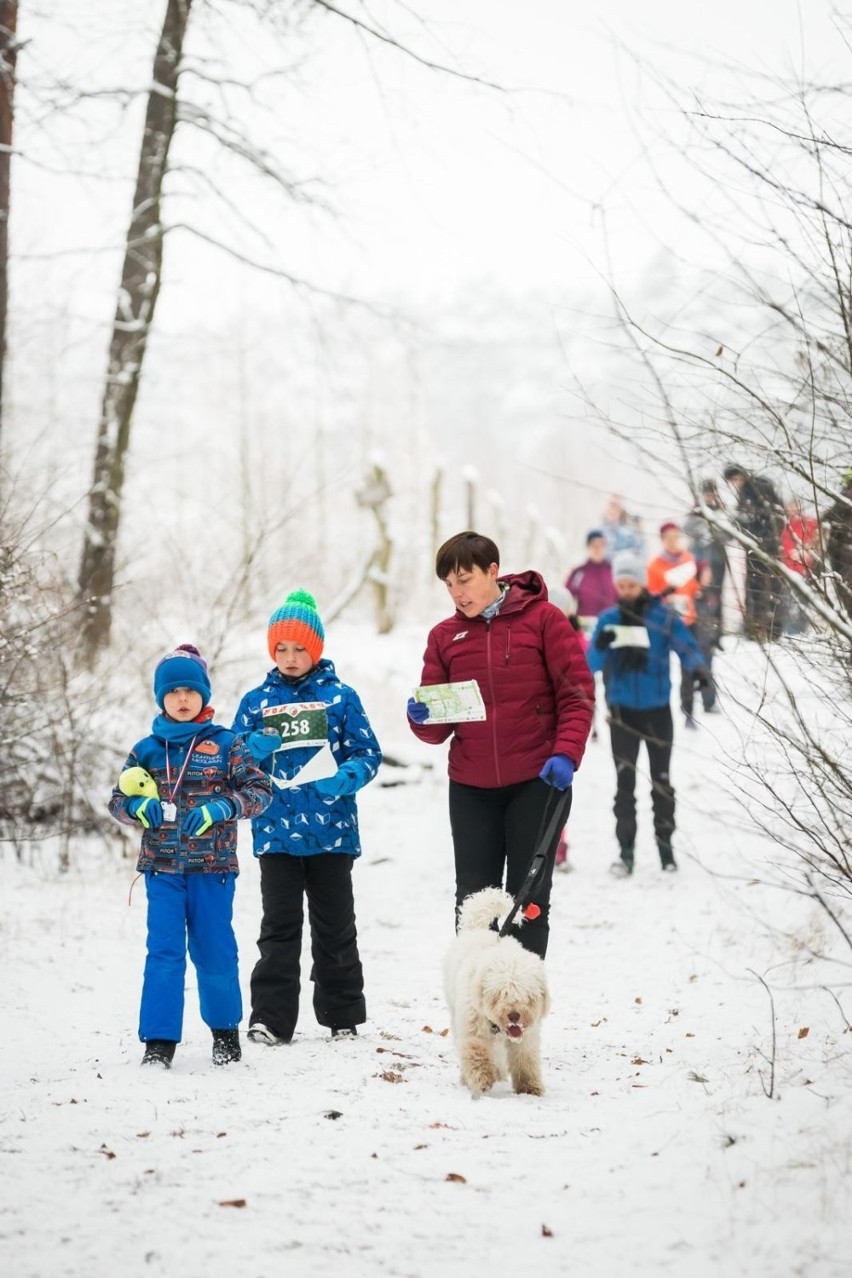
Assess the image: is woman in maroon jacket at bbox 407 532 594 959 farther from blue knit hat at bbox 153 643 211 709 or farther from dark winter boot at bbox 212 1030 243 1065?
dark winter boot at bbox 212 1030 243 1065

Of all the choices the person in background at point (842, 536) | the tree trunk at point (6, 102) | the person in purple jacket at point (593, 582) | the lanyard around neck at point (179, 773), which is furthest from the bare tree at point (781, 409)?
the person in purple jacket at point (593, 582)

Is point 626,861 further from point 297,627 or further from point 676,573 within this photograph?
point 297,627

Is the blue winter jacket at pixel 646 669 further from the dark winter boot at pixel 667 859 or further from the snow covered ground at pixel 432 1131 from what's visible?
the snow covered ground at pixel 432 1131

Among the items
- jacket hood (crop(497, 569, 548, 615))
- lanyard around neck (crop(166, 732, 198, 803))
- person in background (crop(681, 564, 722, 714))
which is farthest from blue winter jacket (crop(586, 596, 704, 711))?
lanyard around neck (crop(166, 732, 198, 803))

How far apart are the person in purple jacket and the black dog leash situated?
851cm

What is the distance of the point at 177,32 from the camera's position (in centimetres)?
1131

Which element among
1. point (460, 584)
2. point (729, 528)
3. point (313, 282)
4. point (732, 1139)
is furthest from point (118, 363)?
point (732, 1139)

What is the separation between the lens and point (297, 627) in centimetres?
514

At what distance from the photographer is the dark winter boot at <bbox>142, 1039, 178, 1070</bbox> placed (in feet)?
14.6

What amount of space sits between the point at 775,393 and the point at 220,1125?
3272mm

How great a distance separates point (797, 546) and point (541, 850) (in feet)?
4.96

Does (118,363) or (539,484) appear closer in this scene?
(118,363)

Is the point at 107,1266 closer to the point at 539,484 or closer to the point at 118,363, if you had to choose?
the point at 118,363

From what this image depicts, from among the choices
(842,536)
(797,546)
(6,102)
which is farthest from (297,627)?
(6,102)
